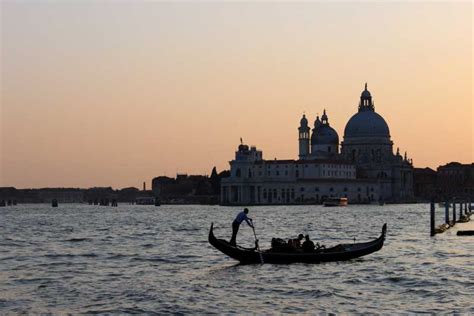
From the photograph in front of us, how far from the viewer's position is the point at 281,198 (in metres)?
196

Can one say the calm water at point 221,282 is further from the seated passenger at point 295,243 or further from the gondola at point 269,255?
the seated passenger at point 295,243

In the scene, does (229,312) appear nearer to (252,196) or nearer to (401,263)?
(401,263)

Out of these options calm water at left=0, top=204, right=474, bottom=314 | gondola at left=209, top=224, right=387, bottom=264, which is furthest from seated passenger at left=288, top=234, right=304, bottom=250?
calm water at left=0, top=204, right=474, bottom=314

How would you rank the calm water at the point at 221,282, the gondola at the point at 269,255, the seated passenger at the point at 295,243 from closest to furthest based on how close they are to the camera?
1. the calm water at the point at 221,282
2. the gondola at the point at 269,255
3. the seated passenger at the point at 295,243

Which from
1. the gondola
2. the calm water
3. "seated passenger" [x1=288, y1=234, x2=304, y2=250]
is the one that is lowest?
the calm water

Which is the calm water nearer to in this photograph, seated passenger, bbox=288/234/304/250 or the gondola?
the gondola

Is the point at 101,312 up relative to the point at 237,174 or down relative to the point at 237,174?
down

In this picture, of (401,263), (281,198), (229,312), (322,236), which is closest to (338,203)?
(281,198)

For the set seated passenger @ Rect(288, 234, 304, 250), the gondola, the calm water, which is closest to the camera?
the calm water

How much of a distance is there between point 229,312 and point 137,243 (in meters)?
27.3

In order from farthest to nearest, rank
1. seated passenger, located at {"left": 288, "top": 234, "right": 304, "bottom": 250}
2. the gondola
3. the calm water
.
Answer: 1. seated passenger, located at {"left": 288, "top": 234, "right": 304, "bottom": 250}
2. the gondola
3. the calm water

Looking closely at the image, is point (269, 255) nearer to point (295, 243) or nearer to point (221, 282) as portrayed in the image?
point (295, 243)

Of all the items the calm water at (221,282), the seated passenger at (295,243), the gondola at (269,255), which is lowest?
the calm water at (221,282)

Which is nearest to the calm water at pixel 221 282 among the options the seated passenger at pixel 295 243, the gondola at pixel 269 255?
the gondola at pixel 269 255
